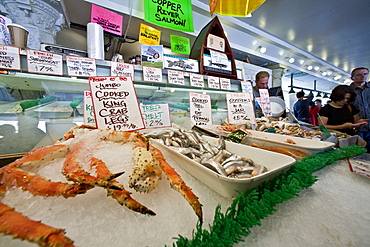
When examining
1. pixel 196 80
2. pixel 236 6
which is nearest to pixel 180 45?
pixel 236 6

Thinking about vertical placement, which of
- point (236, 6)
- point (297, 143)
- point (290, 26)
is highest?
point (290, 26)

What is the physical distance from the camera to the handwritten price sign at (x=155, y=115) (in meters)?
1.29

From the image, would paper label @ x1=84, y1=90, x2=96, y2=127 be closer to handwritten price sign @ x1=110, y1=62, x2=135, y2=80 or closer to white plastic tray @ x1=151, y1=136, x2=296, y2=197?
handwritten price sign @ x1=110, y1=62, x2=135, y2=80

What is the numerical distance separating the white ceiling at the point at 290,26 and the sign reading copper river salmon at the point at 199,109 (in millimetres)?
3131

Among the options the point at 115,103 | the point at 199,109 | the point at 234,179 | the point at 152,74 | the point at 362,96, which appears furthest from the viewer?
the point at 362,96

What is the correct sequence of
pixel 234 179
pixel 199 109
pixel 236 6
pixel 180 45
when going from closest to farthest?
pixel 234 179 → pixel 199 109 → pixel 236 6 → pixel 180 45

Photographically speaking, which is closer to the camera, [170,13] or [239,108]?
[239,108]

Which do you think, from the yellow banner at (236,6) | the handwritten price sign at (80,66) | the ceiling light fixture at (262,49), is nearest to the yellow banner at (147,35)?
the yellow banner at (236,6)

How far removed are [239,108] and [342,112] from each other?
9.18ft

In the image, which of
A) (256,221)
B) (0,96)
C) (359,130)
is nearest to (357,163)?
(256,221)

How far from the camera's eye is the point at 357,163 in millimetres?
908

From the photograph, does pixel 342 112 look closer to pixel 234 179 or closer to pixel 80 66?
pixel 234 179

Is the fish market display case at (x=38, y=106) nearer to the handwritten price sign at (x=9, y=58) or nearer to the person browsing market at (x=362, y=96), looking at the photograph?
the handwritten price sign at (x=9, y=58)

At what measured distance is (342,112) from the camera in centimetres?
296
